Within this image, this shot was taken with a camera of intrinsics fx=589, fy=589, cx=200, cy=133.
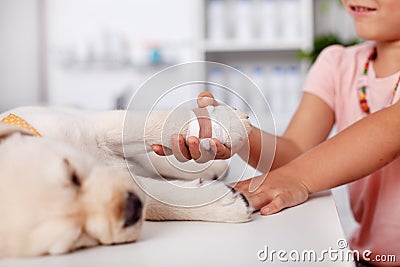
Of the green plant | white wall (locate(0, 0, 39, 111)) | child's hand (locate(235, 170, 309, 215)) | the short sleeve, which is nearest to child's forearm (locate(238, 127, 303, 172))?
child's hand (locate(235, 170, 309, 215))

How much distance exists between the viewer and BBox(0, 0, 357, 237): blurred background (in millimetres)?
3215

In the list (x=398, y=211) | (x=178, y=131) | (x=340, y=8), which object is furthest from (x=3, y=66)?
(x=178, y=131)

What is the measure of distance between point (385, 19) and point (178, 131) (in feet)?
2.25

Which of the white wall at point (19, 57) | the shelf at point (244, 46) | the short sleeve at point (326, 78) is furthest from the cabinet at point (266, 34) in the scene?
the short sleeve at point (326, 78)

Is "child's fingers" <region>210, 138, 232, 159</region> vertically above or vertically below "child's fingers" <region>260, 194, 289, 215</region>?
above

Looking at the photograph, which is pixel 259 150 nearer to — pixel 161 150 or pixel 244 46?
pixel 161 150

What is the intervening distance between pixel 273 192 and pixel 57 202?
33cm

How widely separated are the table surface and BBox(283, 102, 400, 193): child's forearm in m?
0.19

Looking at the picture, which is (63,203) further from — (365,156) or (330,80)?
(330,80)

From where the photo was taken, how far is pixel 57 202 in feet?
1.63

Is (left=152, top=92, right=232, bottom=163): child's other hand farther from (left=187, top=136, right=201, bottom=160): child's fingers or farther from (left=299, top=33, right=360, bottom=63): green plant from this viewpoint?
(left=299, top=33, right=360, bottom=63): green plant

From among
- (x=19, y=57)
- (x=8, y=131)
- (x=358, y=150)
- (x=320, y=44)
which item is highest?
(x=8, y=131)

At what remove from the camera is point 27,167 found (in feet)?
1.66

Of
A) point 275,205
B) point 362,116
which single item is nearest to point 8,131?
point 275,205
